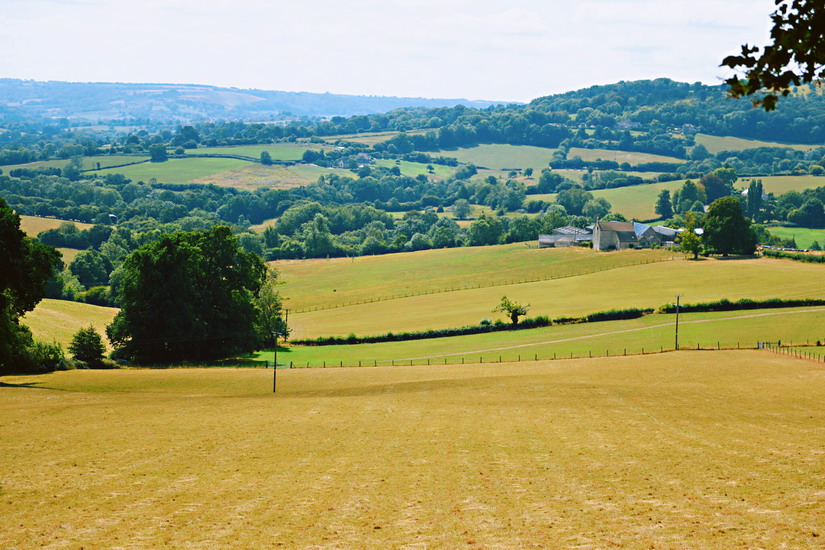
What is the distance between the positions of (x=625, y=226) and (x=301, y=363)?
88.9 m

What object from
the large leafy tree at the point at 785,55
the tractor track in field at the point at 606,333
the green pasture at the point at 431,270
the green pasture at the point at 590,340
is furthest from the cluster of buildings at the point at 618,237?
the large leafy tree at the point at 785,55

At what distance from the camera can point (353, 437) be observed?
27.2 metres

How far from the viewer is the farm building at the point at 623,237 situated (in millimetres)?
136500

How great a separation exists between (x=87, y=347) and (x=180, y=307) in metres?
9.28

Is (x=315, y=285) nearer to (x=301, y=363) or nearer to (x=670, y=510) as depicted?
(x=301, y=363)

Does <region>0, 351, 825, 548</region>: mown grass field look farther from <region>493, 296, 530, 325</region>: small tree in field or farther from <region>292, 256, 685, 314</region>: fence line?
<region>292, 256, 685, 314</region>: fence line

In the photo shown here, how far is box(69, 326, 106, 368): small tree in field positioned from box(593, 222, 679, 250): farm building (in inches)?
3718

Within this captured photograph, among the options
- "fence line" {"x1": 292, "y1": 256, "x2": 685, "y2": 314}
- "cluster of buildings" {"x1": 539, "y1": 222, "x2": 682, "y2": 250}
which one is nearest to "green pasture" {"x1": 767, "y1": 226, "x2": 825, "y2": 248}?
"cluster of buildings" {"x1": 539, "y1": 222, "x2": 682, "y2": 250}

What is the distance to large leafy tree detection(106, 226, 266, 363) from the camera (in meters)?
66.7

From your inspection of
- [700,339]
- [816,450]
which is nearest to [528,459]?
[816,450]

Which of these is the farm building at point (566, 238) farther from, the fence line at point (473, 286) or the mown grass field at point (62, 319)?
the mown grass field at point (62, 319)

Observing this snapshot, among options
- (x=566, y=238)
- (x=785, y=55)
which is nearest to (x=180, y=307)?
(x=785, y=55)

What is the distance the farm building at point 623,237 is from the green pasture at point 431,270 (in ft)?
11.4

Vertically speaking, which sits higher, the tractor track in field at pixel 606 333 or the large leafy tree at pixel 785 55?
the large leafy tree at pixel 785 55
